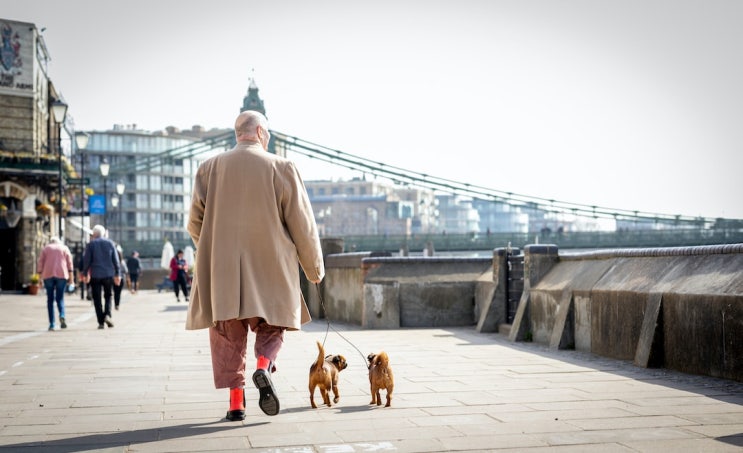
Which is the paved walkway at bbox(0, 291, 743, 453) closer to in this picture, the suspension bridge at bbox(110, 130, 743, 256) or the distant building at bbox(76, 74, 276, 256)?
the suspension bridge at bbox(110, 130, 743, 256)

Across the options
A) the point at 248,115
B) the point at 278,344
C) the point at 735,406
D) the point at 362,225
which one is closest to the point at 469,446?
the point at 278,344

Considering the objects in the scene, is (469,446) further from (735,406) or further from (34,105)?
(34,105)

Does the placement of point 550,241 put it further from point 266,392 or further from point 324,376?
point 266,392

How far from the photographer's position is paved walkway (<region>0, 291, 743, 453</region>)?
5117 mm

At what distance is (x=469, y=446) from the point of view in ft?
16.2

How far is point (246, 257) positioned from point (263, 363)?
63cm

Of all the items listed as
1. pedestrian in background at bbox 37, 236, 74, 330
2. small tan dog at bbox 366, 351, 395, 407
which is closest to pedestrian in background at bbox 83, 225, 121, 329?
pedestrian in background at bbox 37, 236, 74, 330

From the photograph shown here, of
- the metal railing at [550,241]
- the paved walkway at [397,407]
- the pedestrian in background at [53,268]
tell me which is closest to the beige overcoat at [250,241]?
the paved walkway at [397,407]

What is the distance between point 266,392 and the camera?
5.73 meters

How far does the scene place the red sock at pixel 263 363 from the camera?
5.78 meters

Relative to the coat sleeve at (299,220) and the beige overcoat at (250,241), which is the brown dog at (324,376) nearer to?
the beige overcoat at (250,241)

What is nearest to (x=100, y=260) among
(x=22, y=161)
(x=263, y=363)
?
(x=263, y=363)

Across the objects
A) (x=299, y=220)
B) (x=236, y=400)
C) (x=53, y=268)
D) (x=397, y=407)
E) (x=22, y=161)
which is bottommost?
(x=397, y=407)

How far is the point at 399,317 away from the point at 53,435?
32.1ft
